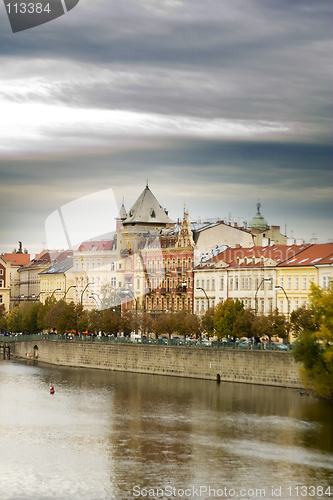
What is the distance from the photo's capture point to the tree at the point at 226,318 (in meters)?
81.9

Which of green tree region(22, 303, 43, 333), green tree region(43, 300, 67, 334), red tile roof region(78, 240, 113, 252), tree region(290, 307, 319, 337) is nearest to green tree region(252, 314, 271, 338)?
tree region(290, 307, 319, 337)

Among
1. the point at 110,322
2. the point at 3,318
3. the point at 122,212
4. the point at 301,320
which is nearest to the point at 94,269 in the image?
the point at 122,212

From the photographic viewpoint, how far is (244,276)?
94500 mm

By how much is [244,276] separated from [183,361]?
1838 centimetres

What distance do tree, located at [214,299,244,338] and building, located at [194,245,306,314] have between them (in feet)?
9.71

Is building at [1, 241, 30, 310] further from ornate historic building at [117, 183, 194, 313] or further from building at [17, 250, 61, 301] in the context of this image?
ornate historic building at [117, 183, 194, 313]

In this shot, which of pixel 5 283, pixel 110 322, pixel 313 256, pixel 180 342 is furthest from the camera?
pixel 5 283

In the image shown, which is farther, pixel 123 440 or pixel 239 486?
pixel 123 440

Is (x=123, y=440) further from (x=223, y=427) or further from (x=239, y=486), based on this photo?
(x=239, y=486)

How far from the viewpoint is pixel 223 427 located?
54250 millimetres

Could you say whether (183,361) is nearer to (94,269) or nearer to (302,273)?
(302,273)

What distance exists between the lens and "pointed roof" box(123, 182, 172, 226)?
12219 centimetres

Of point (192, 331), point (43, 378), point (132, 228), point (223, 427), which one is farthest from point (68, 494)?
point (132, 228)

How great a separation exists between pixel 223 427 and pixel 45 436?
8996 mm
